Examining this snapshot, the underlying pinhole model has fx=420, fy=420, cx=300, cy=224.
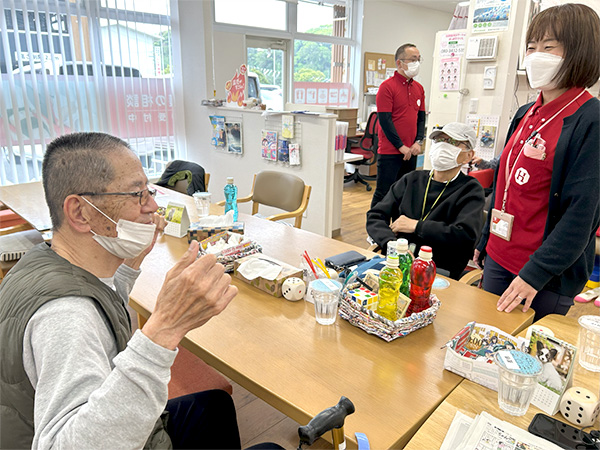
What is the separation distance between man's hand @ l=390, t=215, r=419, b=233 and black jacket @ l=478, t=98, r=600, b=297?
0.68 meters

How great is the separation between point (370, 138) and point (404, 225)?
498cm

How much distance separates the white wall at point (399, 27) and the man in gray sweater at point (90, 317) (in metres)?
7.92

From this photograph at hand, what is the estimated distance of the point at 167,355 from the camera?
0.80 metres

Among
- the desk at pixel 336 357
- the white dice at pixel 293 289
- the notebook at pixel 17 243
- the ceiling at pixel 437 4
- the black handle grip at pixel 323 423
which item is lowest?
the notebook at pixel 17 243

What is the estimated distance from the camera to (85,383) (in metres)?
0.76

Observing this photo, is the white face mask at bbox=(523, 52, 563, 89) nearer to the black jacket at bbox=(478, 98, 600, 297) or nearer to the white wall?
the black jacket at bbox=(478, 98, 600, 297)

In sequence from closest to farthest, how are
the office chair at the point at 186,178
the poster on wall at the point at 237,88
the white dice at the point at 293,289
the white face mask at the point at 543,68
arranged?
the white face mask at the point at 543,68, the white dice at the point at 293,289, the office chair at the point at 186,178, the poster on wall at the point at 237,88

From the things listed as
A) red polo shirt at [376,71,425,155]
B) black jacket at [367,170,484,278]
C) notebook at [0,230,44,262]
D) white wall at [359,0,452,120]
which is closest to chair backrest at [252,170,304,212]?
black jacket at [367,170,484,278]

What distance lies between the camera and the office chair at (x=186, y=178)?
3712 mm

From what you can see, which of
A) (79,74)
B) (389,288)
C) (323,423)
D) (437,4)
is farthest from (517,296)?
(437,4)

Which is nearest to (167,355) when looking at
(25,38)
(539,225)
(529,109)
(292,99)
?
(539,225)

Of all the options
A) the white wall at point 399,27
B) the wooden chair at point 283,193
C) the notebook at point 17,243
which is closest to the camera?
the notebook at point 17,243

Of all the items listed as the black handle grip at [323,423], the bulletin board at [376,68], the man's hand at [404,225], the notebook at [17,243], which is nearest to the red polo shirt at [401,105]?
the man's hand at [404,225]

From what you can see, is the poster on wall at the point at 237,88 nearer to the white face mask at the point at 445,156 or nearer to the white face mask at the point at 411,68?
the white face mask at the point at 411,68
